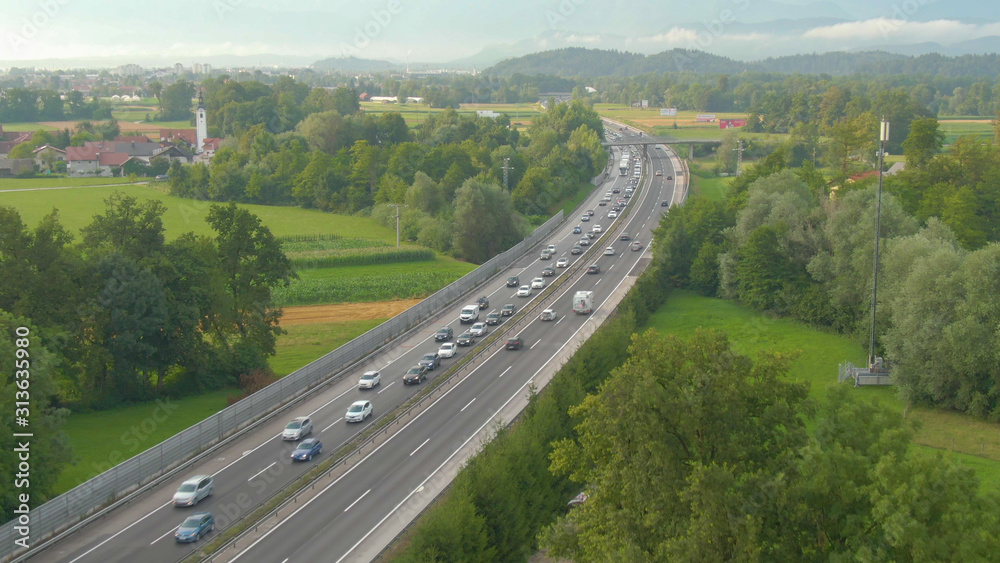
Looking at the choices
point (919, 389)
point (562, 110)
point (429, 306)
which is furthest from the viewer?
point (562, 110)

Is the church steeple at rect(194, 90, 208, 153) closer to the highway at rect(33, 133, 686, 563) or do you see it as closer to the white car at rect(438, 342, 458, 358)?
the highway at rect(33, 133, 686, 563)

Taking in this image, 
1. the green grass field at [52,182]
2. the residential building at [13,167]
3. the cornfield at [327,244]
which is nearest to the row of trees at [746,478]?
the cornfield at [327,244]

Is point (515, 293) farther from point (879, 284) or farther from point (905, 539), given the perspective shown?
point (905, 539)

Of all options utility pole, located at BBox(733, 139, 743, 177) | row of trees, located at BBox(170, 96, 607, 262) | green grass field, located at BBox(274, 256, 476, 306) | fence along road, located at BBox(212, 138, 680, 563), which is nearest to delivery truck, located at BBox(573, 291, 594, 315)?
fence along road, located at BBox(212, 138, 680, 563)

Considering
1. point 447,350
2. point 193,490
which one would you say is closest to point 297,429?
point 193,490

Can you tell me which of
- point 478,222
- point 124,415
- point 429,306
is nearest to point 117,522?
point 124,415

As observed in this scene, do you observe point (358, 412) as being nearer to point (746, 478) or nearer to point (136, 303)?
point (136, 303)
